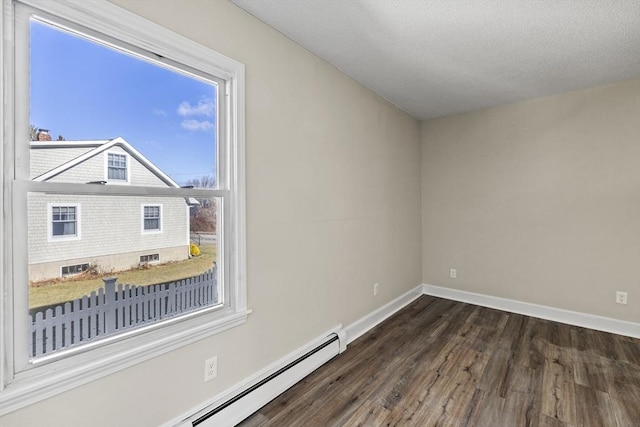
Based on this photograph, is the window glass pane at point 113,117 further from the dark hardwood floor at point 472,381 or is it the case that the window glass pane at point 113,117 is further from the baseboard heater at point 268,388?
the dark hardwood floor at point 472,381

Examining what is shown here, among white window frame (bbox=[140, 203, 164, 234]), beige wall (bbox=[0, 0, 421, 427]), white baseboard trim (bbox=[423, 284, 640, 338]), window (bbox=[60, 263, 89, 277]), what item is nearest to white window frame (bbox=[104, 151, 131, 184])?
white window frame (bbox=[140, 203, 164, 234])

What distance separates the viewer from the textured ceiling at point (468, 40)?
1.82 metres

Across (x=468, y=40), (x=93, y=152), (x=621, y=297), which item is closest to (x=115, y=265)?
(x=93, y=152)

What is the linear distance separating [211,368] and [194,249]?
2.31 ft

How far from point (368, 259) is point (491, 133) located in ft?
7.50

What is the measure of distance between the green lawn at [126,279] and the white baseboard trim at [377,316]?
5.24ft

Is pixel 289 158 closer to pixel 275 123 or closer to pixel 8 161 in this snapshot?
pixel 275 123

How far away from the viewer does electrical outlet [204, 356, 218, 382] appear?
66.4 inches

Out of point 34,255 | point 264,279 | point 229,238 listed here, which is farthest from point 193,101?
point 264,279

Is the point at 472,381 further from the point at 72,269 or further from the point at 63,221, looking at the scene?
the point at 63,221

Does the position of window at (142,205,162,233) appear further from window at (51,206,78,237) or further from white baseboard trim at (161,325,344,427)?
white baseboard trim at (161,325,344,427)

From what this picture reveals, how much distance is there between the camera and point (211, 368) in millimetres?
1711

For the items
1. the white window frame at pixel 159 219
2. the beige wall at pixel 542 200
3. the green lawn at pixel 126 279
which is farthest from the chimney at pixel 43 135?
the beige wall at pixel 542 200

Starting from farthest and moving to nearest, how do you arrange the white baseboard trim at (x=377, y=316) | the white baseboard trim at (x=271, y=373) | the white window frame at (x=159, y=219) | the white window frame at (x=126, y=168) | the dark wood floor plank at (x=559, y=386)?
the white baseboard trim at (x=377, y=316) < the dark wood floor plank at (x=559, y=386) < the white baseboard trim at (x=271, y=373) < the white window frame at (x=159, y=219) < the white window frame at (x=126, y=168)
